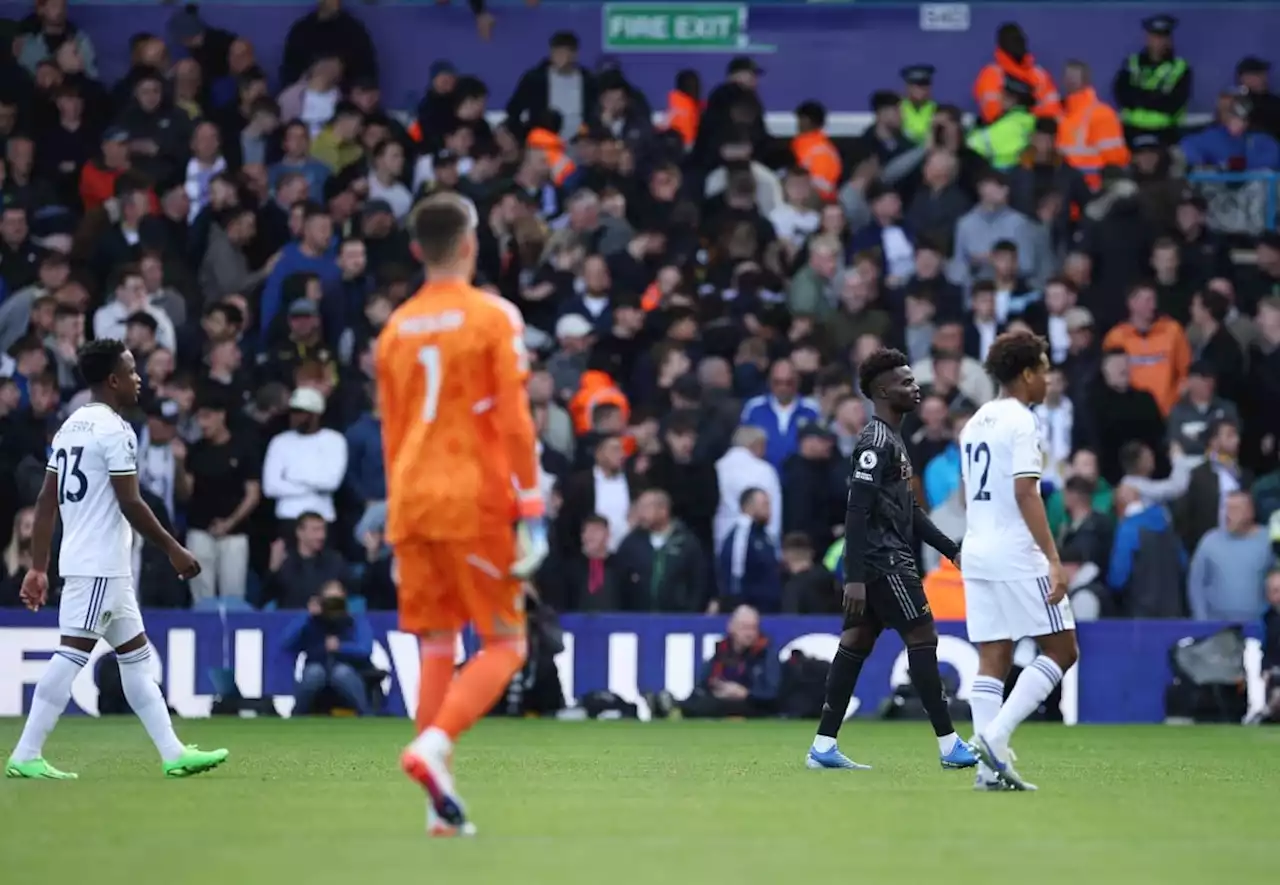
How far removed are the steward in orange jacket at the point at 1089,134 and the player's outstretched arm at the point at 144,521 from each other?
14688 millimetres

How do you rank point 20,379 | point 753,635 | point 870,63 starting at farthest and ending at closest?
point 870,63, point 20,379, point 753,635

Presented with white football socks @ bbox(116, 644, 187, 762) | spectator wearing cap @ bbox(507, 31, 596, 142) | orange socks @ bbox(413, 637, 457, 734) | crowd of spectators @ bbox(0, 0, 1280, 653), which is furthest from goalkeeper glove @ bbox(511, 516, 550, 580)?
spectator wearing cap @ bbox(507, 31, 596, 142)

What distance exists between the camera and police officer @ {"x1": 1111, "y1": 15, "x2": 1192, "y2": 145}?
81.1 ft

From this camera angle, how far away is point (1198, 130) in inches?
984

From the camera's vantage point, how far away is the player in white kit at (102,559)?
1172 centimetres

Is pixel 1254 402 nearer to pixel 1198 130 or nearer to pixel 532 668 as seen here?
pixel 1198 130

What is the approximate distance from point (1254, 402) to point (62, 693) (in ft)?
42.6

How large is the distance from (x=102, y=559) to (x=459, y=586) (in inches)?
133

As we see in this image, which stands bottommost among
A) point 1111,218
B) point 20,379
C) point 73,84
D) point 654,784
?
point 654,784

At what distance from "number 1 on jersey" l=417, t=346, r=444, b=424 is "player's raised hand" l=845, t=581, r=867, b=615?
412cm

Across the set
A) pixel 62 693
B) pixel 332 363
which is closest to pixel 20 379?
pixel 332 363

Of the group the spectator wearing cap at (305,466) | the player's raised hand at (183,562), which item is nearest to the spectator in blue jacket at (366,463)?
the spectator wearing cap at (305,466)

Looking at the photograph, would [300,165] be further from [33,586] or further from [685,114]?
[33,586]

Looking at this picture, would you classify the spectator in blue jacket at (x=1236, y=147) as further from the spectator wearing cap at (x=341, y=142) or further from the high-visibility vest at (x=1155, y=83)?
the spectator wearing cap at (x=341, y=142)
